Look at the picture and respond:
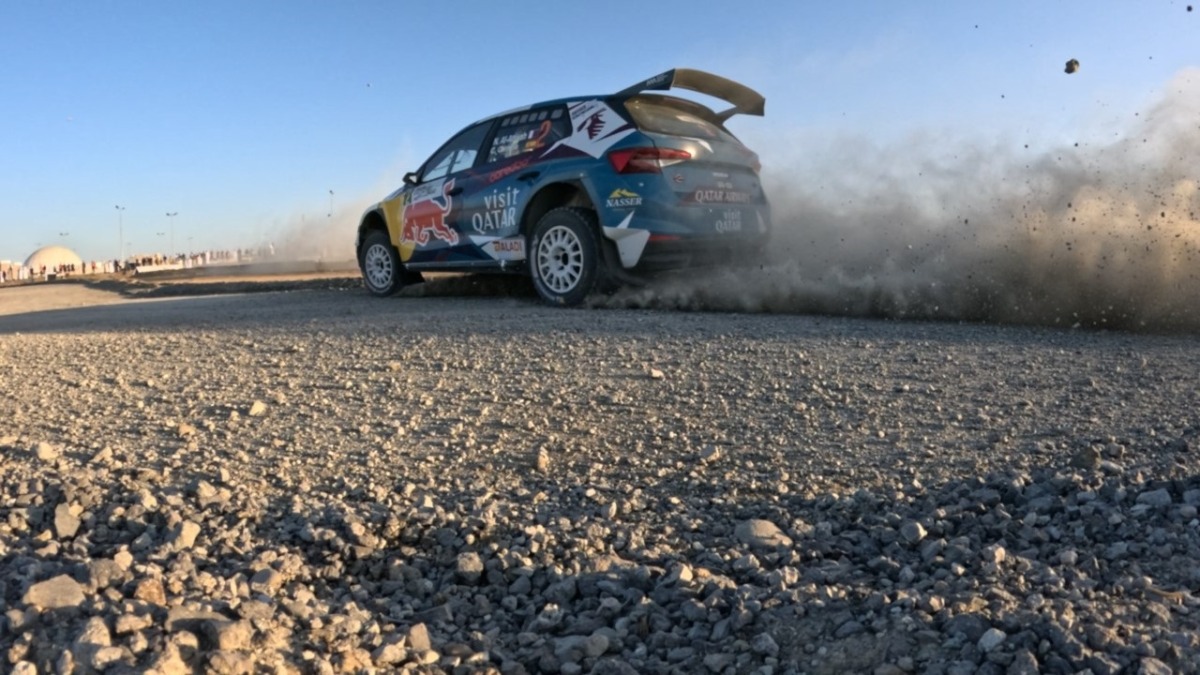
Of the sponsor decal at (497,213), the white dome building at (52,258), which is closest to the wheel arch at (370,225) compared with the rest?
the sponsor decal at (497,213)

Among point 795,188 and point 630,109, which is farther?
point 795,188

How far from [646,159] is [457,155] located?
255 centimetres

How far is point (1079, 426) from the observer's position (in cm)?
326

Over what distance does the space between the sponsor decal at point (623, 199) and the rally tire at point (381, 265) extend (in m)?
3.33

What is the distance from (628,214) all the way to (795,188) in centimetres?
239

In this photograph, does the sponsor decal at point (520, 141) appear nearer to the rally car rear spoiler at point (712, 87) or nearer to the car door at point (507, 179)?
the car door at point (507, 179)

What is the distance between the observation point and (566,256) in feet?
22.8

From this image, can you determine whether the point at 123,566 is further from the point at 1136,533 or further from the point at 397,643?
the point at 1136,533

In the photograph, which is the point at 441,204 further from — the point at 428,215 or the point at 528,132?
the point at 528,132

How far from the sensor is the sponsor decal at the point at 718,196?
665 centimetres

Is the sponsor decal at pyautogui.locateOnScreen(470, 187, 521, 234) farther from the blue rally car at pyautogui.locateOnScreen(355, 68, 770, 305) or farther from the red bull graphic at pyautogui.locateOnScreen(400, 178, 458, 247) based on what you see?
the red bull graphic at pyautogui.locateOnScreen(400, 178, 458, 247)

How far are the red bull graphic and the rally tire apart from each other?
36 centimetres

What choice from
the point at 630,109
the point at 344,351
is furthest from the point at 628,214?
the point at 344,351

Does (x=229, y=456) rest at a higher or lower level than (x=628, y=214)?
lower
